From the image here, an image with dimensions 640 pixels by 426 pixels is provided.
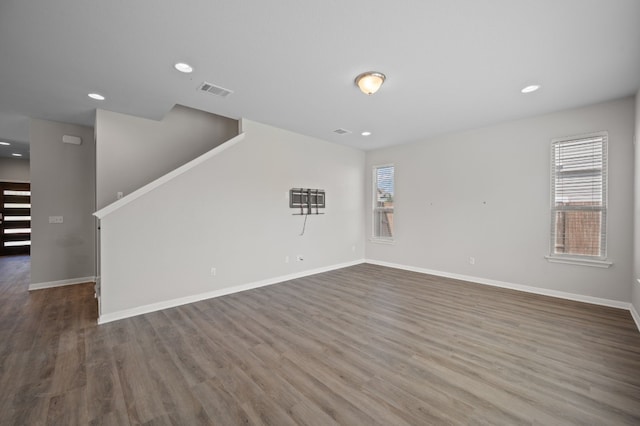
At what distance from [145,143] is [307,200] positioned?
2.95 m

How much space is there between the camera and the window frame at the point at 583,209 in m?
3.71

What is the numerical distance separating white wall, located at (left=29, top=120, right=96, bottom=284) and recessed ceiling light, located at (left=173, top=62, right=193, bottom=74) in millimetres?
3500

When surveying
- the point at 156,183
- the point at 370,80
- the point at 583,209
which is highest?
the point at 370,80

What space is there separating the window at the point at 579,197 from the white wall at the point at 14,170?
1252 centimetres

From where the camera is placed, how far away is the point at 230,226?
171 inches

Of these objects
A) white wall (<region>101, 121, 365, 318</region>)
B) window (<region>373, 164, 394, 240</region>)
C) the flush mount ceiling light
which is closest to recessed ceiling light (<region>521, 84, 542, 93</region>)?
the flush mount ceiling light

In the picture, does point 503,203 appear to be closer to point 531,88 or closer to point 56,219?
point 531,88

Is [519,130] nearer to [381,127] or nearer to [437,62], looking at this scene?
[381,127]

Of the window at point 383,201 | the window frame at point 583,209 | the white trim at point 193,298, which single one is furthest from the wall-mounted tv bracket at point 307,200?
the window frame at point 583,209

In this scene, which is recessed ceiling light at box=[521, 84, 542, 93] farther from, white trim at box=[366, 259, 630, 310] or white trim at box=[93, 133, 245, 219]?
white trim at box=[93, 133, 245, 219]

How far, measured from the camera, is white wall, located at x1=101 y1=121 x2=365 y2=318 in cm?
345

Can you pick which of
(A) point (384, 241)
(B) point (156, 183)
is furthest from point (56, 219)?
(A) point (384, 241)

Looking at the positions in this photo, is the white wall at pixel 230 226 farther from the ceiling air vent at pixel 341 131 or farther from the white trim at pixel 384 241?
the white trim at pixel 384 241

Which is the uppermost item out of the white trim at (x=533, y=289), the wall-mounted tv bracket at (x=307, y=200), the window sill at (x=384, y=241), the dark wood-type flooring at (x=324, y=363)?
the wall-mounted tv bracket at (x=307, y=200)
